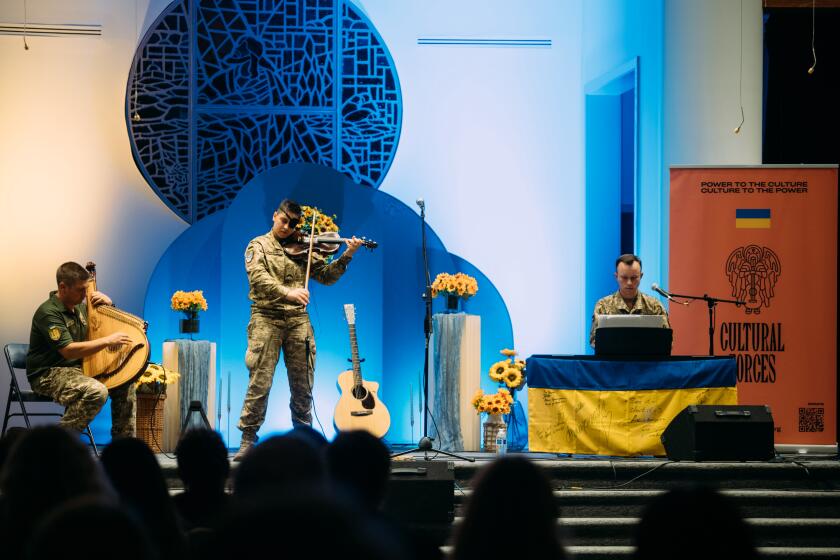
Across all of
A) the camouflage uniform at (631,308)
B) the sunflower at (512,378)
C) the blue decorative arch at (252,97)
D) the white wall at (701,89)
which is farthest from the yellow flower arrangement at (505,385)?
the blue decorative arch at (252,97)

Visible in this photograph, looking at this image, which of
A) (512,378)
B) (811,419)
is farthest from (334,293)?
(811,419)

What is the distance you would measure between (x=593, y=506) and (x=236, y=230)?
4.02 meters

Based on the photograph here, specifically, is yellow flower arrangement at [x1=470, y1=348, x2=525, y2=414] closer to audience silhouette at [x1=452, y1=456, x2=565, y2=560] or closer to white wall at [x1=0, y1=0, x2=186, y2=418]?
white wall at [x1=0, y1=0, x2=186, y2=418]

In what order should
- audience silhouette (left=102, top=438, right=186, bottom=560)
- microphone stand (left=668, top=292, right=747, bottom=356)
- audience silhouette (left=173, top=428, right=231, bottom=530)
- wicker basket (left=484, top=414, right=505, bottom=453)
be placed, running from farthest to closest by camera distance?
wicker basket (left=484, top=414, right=505, bottom=453) < microphone stand (left=668, top=292, right=747, bottom=356) < audience silhouette (left=173, top=428, right=231, bottom=530) < audience silhouette (left=102, top=438, right=186, bottom=560)

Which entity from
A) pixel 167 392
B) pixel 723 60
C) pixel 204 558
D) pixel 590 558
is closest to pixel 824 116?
pixel 723 60

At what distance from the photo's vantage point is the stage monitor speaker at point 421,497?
16.4ft

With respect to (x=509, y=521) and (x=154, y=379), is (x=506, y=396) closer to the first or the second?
(x=154, y=379)

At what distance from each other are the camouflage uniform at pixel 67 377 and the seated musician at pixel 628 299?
3250 mm

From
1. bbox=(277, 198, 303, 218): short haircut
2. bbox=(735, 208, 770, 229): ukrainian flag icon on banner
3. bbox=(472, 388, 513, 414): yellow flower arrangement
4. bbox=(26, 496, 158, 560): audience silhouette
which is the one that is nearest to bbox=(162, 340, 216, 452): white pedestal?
bbox=(277, 198, 303, 218): short haircut

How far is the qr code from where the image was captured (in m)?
7.58

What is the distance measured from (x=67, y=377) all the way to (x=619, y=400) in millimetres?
3550

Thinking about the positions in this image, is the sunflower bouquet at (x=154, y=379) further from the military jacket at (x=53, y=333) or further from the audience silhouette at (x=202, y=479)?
the audience silhouette at (x=202, y=479)

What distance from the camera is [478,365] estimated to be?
8.20 meters

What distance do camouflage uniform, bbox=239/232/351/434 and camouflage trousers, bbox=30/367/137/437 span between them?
0.89 meters
